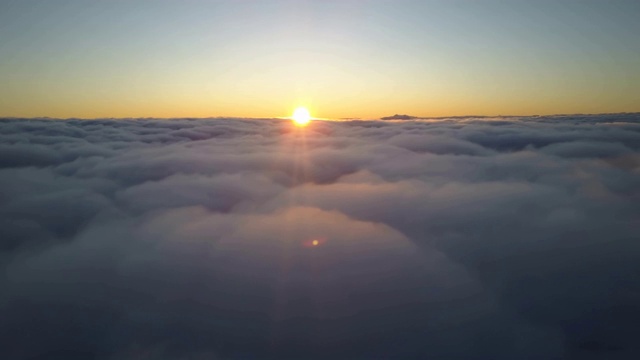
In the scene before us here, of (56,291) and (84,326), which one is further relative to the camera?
(56,291)

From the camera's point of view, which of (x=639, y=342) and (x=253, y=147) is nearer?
A: (x=639, y=342)

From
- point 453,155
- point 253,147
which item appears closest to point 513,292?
point 453,155

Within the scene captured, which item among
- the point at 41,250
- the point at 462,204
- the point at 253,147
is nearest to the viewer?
the point at 41,250

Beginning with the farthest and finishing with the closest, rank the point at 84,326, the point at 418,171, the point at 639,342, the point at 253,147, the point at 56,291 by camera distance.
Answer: the point at 253,147 < the point at 418,171 < the point at 56,291 < the point at 84,326 < the point at 639,342

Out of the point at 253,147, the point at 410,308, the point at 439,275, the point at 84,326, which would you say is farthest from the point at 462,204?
the point at 253,147

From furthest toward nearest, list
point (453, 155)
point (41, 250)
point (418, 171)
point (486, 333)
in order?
point (453, 155) → point (418, 171) → point (41, 250) → point (486, 333)

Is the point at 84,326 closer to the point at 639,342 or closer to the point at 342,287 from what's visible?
the point at 342,287

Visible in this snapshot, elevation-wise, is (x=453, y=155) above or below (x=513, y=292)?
above

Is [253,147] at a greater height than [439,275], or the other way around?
[253,147]

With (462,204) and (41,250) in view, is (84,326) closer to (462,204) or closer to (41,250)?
(41,250)
